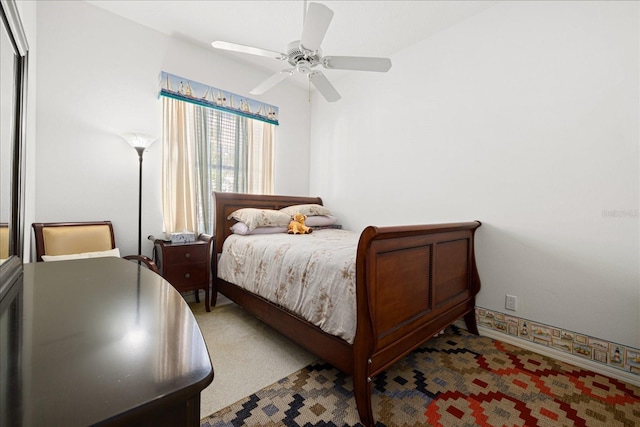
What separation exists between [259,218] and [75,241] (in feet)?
5.00

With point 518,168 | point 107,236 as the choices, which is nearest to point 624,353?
point 518,168

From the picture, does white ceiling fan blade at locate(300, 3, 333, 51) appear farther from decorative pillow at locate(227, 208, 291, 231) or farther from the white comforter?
decorative pillow at locate(227, 208, 291, 231)

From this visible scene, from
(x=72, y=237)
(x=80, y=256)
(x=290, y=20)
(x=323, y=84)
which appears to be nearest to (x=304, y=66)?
(x=323, y=84)

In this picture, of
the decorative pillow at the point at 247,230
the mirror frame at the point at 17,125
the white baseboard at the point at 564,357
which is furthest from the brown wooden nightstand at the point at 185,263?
the white baseboard at the point at 564,357

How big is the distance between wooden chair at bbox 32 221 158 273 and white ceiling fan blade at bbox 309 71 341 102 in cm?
185

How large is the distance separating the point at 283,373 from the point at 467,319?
1.67 meters

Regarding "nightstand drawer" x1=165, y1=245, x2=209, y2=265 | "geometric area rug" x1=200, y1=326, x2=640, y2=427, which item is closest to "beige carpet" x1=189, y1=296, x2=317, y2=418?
"geometric area rug" x1=200, y1=326, x2=640, y2=427

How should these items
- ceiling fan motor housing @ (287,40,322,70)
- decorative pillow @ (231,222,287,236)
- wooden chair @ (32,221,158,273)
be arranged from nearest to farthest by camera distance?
ceiling fan motor housing @ (287,40,322,70) < wooden chair @ (32,221,158,273) < decorative pillow @ (231,222,287,236)

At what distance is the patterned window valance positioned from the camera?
9.49 feet

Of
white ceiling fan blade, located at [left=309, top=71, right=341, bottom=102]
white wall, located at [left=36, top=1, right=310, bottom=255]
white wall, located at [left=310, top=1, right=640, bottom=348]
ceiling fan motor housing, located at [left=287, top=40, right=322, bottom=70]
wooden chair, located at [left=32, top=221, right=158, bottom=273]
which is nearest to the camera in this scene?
ceiling fan motor housing, located at [left=287, top=40, right=322, bottom=70]

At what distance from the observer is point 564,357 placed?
6.62 ft

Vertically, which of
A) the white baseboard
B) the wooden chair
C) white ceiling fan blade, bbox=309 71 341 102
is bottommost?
the white baseboard

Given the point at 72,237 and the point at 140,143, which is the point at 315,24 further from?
the point at 72,237

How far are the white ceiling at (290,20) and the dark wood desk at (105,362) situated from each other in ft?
8.71
